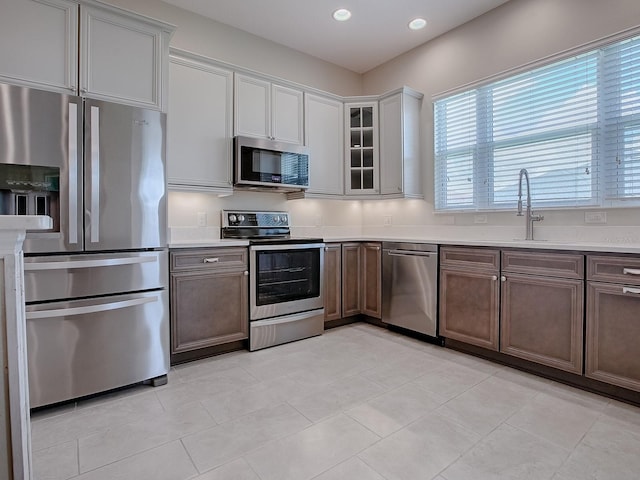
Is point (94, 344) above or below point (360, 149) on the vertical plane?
below

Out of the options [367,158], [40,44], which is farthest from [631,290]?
[40,44]

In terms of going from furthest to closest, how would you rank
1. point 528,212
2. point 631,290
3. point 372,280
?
point 372,280
point 528,212
point 631,290

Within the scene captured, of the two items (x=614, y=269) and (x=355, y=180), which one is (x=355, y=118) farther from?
→ (x=614, y=269)

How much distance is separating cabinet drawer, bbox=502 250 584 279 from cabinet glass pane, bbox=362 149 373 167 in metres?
1.91

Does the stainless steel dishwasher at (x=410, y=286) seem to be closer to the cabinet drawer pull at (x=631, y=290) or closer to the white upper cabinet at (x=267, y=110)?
the cabinet drawer pull at (x=631, y=290)

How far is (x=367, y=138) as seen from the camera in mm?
4090

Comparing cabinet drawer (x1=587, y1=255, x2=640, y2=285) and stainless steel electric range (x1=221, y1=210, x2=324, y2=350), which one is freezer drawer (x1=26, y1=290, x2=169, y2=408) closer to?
stainless steel electric range (x1=221, y1=210, x2=324, y2=350)

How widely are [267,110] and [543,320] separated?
9.54 ft

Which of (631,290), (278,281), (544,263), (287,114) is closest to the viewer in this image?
(631,290)

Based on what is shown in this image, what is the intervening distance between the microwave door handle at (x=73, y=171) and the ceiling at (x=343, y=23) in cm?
177

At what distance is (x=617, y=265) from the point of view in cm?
212

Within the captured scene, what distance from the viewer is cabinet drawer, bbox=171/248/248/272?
8.75ft

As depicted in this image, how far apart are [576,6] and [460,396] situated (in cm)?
304

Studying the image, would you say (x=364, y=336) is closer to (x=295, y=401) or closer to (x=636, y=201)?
(x=295, y=401)
